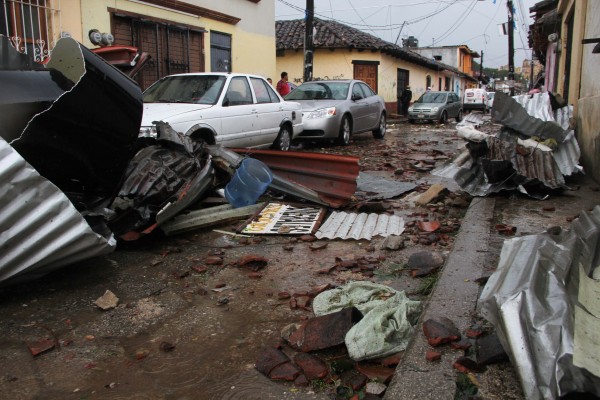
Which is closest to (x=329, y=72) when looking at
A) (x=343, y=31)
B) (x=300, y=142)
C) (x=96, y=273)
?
(x=343, y=31)

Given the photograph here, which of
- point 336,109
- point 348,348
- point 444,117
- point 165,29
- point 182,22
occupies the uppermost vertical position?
point 182,22

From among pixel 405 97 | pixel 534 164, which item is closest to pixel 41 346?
pixel 534 164

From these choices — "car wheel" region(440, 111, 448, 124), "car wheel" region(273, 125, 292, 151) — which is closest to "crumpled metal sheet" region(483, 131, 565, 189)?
"car wheel" region(273, 125, 292, 151)

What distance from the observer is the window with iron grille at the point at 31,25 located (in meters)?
9.24

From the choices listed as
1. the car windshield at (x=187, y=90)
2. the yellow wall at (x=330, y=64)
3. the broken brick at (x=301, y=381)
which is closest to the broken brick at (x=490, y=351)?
the broken brick at (x=301, y=381)

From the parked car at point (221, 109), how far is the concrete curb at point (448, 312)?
4.22 m

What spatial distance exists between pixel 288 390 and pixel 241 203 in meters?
3.54

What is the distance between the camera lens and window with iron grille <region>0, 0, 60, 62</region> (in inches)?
364

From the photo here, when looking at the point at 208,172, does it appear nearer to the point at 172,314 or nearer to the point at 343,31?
the point at 172,314

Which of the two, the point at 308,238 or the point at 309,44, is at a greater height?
the point at 309,44

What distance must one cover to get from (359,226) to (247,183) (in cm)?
143

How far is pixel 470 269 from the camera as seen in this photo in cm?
380

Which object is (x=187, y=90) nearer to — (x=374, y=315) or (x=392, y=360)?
(x=374, y=315)

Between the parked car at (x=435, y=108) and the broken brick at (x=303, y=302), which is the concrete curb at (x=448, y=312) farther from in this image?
the parked car at (x=435, y=108)
